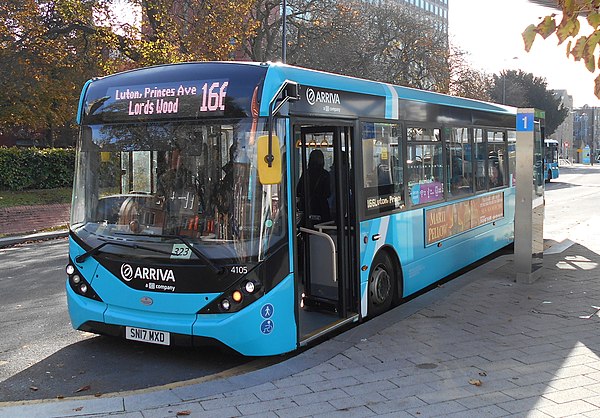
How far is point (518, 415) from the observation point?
14.2ft

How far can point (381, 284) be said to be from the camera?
289 inches

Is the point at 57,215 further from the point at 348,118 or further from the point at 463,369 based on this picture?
the point at 463,369

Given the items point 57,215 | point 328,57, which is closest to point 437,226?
point 57,215

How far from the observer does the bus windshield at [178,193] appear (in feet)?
17.6

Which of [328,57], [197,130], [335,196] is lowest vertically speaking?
[335,196]

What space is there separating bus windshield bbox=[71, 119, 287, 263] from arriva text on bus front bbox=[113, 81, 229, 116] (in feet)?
0.46

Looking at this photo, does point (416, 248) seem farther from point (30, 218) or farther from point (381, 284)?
point (30, 218)

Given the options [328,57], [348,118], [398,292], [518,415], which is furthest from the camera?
[328,57]

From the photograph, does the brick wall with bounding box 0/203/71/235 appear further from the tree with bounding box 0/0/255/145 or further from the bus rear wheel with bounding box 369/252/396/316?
the bus rear wheel with bounding box 369/252/396/316

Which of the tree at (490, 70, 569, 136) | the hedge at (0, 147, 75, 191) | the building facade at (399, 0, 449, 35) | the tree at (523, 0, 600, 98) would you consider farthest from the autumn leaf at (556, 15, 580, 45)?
the building facade at (399, 0, 449, 35)

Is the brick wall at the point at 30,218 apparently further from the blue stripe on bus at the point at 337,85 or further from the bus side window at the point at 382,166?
the bus side window at the point at 382,166

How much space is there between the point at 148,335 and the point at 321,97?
2860 millimetres

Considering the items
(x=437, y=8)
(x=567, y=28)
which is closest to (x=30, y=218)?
(x=567, y=28)

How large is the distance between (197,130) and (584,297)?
550cm
